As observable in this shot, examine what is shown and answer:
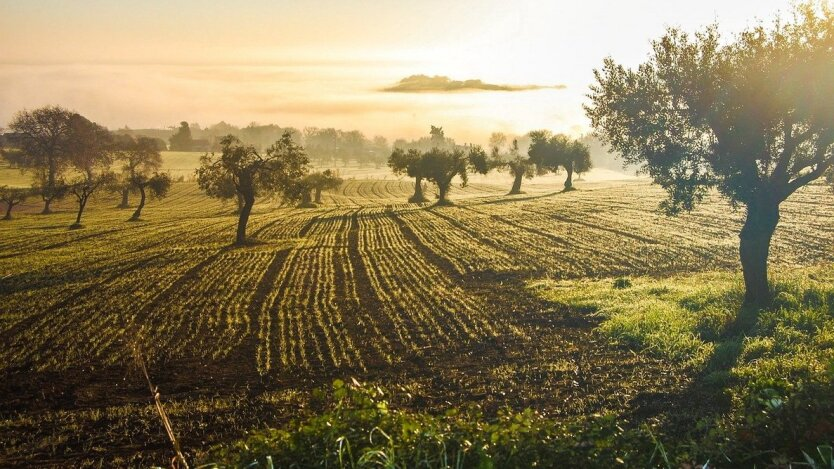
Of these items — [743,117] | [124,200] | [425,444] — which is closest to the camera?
[425,444]

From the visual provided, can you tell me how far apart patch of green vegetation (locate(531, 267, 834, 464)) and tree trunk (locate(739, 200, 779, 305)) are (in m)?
0.71

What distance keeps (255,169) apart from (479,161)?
4964 centimetres

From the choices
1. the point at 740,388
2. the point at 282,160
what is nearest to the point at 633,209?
the point at 282,160

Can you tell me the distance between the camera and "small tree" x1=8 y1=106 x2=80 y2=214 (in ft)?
360

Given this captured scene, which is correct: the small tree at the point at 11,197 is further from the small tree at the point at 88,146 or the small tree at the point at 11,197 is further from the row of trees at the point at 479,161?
the row of trees at the point at 479,161

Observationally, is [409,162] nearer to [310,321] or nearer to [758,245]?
[310,321]

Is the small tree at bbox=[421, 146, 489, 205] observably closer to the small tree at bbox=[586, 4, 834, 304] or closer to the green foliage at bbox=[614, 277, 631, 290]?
the green foliage at bbox=[614, 277, 631, 290]

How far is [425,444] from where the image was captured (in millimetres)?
7105

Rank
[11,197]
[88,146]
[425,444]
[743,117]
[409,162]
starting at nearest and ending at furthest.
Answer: [425,444] < [743,117] < [11,197] < [409,162] < [88,146]

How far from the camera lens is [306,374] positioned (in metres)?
18.6

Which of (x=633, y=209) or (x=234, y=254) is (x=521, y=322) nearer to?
(x=234, y=254)

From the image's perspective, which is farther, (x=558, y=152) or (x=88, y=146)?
(x=88, y=146)

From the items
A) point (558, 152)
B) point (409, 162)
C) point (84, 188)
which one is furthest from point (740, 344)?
point (558, 152)

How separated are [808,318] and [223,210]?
86.1 m
